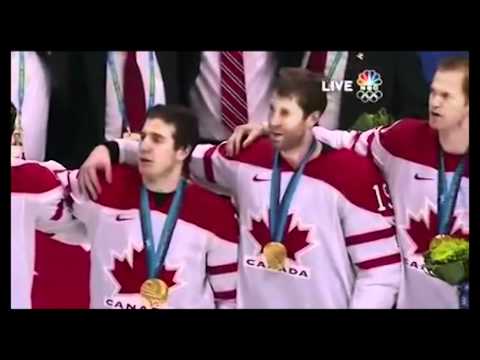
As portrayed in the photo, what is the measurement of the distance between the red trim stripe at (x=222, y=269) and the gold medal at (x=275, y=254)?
110 mm

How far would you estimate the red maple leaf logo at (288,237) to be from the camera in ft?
13.2

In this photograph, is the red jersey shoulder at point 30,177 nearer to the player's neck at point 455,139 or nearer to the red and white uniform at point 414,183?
the red and white uniform at point 414,183

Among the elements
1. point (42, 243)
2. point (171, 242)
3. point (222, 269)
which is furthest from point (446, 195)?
point (42, 243)

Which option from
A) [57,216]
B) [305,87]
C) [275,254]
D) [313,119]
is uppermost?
[305,87]

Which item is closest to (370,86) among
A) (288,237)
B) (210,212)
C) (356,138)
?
(356,138)

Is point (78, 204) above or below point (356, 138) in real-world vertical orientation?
below

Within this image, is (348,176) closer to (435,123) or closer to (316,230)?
(316,230)

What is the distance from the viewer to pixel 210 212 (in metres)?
4.04

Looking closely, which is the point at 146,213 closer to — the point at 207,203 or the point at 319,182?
the point at 207,203

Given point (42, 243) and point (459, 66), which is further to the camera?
point (42, 243)

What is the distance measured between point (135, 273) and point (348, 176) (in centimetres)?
76

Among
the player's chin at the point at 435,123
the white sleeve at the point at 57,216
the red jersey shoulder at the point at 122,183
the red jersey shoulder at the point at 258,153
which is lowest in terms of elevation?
the white sleeve at the point at 57,216

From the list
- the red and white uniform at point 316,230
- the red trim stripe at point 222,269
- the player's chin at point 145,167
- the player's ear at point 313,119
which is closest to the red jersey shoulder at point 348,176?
the red and white uniform at point 316,230
